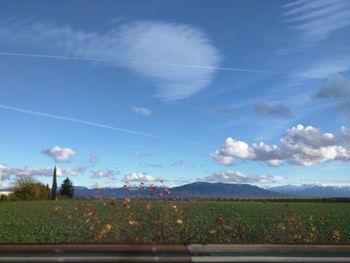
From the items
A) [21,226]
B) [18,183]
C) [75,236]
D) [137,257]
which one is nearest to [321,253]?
[137,257]

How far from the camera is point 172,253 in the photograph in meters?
11.8

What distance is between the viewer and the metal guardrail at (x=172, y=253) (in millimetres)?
11180

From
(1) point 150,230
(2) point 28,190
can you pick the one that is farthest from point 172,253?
(2) point 28,190

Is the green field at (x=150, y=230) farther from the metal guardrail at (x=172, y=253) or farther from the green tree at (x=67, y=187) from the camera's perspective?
the green tree at (x=67, y=187)

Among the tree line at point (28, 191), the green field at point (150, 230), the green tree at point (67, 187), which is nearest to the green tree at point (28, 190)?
the tree line at point (28, 191)

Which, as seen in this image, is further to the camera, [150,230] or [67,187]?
[67,187]

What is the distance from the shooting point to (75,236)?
1644 centimetres

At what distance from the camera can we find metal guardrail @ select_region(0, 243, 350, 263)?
36.7 ft

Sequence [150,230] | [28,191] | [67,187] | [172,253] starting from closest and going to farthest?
[172,253]
[150,230]
[28,191]
[67,187]

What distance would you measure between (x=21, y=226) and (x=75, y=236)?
14.8 feet

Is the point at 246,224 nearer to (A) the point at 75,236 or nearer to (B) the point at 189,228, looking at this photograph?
(B) the point at 189,228

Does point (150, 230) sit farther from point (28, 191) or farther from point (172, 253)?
point (28, 191)

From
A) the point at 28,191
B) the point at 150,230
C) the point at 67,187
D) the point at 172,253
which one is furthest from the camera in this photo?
the point at 67,187

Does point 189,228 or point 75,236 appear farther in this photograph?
point 189,228
